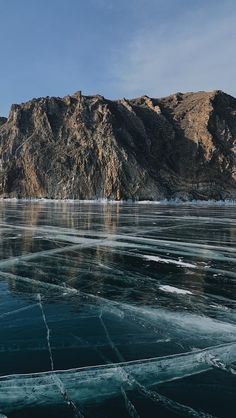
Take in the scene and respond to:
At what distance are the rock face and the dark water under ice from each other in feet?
229

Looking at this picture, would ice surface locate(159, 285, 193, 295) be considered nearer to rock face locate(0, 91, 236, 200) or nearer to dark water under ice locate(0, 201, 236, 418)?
dark water under ice locate(0, 201, 236, 418)

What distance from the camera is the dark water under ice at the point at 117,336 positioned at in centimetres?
478

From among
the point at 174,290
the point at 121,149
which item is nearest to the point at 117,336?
the point at 174,290

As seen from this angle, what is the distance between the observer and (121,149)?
8812 cm

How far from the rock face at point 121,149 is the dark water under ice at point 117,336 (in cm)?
6966

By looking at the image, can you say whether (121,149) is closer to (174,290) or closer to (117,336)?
(174,290)

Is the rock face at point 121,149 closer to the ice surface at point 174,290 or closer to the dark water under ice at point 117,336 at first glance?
the dark water under ice at point 117,336

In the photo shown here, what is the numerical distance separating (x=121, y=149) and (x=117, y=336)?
8268 centimetres

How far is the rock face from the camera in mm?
85562

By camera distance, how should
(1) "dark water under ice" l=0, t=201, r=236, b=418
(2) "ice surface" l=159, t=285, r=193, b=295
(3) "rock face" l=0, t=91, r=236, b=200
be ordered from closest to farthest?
1. (1) "dark water under ice" l=0, t=201, r=236, b=418
2. (2) "ice surface" l=159, t=285, r=193, b=295
3. (3) "rock face" l=0, t=91, r=236, b=200

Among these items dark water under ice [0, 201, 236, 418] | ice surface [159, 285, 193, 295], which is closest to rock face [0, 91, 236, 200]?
dark water under ice [0, 201, 236, 418]

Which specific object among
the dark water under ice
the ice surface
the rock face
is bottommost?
the dark water under ice

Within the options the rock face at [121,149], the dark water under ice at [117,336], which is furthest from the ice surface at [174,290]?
the rock face at [121,149]

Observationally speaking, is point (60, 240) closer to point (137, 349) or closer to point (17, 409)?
point (137, 349)
